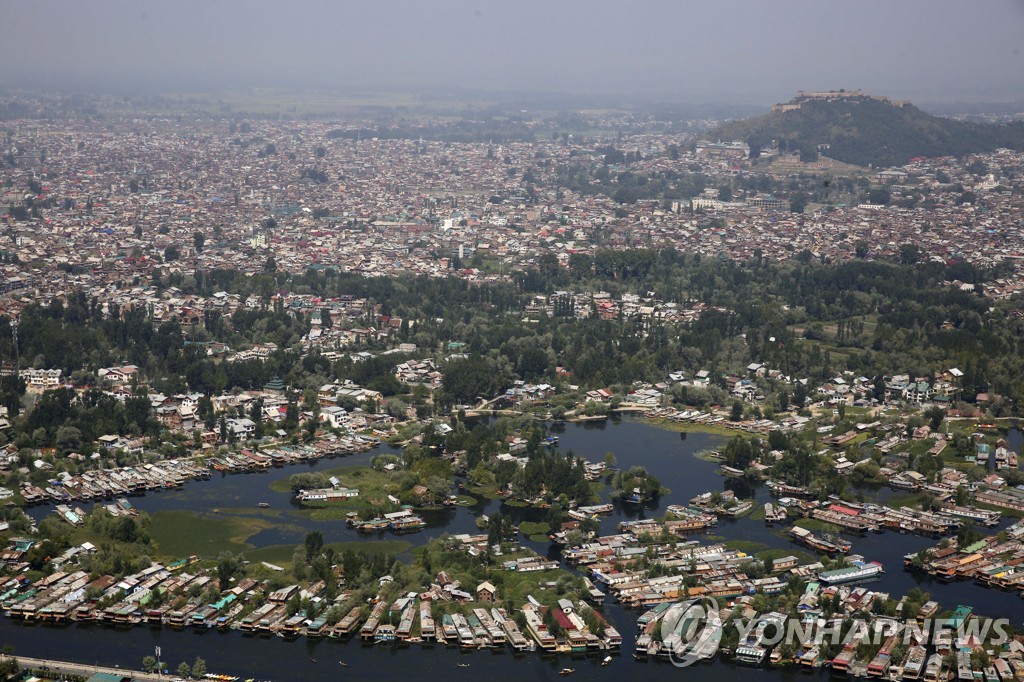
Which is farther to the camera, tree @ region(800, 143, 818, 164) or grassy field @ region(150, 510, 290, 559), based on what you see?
tree @ region(800, 143, 818, 164)

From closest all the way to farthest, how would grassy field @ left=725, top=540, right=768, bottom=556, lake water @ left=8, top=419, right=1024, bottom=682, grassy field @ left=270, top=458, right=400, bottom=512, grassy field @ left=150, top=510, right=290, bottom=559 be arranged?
lake water @ left=8, top=419, right=1024, bottom=682 < grassy field @ left=150, top=510, right=290, bottom=559 < grassy field @ left=725, top=540, right=768, bottom=556 < grassy field @ left=270, top=458, right=400, bottom=512

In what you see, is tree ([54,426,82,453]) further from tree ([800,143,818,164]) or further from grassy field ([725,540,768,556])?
tree ([800,143,818,164])

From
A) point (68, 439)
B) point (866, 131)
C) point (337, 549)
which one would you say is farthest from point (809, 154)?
point (337, 549)

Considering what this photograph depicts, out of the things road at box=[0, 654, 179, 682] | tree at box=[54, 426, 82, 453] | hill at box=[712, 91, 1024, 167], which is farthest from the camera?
hill at box=[712, 91, 1024, 167]

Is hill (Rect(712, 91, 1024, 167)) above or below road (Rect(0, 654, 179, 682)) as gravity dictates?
above

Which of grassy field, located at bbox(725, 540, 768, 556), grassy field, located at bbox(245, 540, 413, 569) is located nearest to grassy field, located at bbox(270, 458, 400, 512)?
grassy field, located at bbox(245, 540, 413, 569)

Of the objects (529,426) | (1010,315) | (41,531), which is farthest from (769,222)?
(41,531)

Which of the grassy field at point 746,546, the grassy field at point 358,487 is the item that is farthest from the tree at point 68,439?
→ the grassy field at point 746,546

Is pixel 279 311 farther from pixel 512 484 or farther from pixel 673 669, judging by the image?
pixel 673 669
